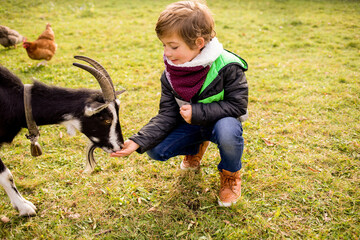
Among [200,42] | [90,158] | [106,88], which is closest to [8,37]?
[90,158]

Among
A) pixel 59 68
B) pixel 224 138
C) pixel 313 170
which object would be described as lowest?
pixel 313 170

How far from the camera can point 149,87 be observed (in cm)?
516

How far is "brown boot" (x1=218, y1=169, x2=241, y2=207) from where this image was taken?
8.63ft

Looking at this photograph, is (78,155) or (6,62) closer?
(78,155)

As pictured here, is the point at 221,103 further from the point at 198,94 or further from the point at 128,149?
the point at 128,149

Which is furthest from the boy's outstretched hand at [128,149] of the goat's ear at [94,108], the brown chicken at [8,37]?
the brown chicken at [8,37]

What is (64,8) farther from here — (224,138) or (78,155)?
(224,138)

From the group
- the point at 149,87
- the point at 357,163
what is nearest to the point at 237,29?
the point at 149,87

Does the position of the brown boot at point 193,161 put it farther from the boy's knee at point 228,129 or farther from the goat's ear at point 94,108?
the goat's ear at point 94,108

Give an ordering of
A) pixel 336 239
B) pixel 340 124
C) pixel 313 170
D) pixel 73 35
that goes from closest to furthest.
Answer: pixel 336 239 → pixel 313 170 → pixel 340 124 → pixel 73 35

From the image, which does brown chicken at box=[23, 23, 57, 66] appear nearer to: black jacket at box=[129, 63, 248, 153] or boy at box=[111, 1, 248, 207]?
boy at box=[111, 1, 248, 207]

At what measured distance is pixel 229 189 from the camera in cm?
267

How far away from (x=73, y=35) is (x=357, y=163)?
27.6ft

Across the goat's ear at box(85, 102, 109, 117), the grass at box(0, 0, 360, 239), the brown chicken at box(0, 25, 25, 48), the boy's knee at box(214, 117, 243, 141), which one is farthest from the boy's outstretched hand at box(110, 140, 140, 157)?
the brown chicken at box(0, 25, 25, 48)
